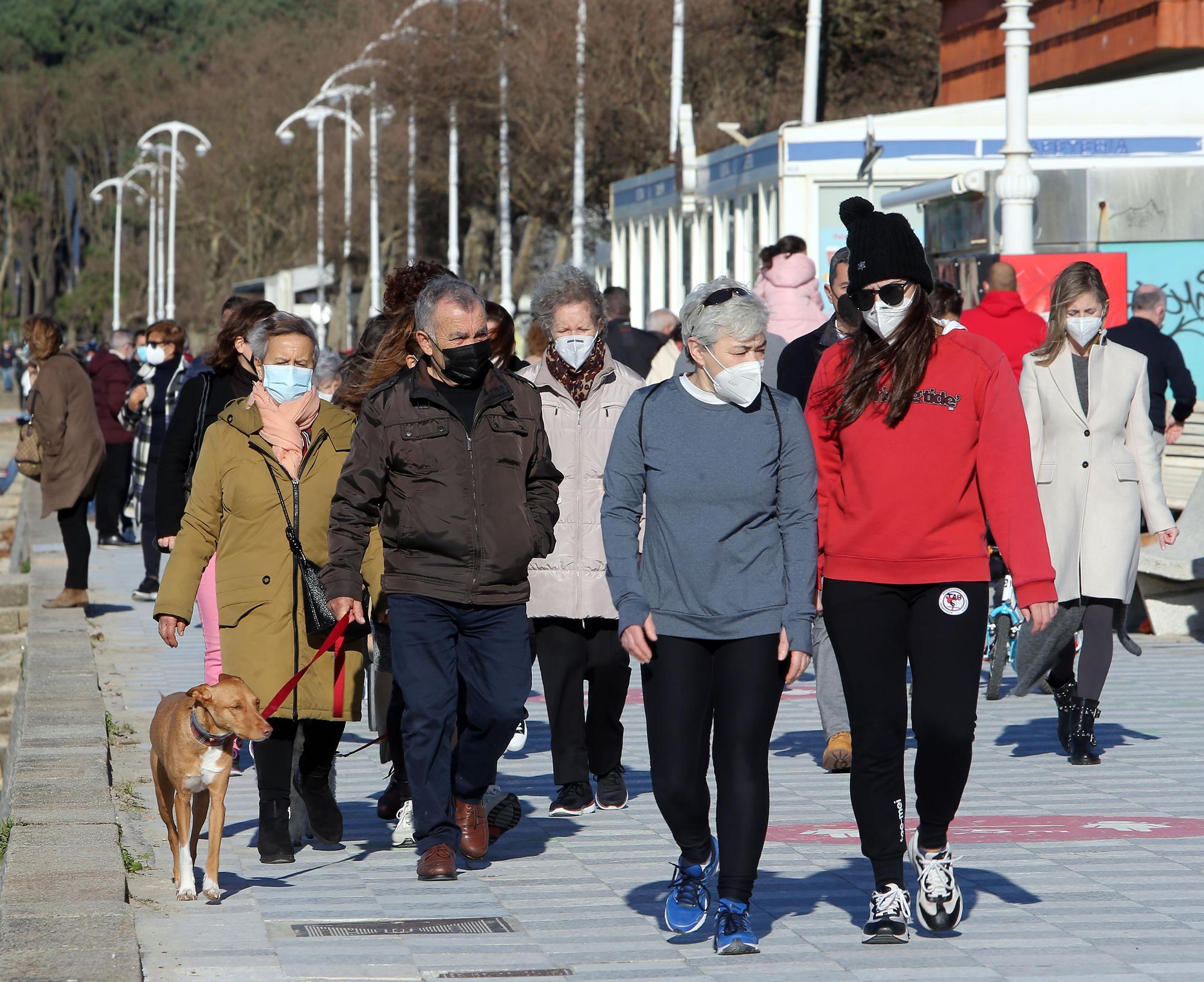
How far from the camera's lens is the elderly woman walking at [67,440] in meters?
13.8

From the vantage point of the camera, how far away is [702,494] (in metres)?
5.61

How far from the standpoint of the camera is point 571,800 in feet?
25.3

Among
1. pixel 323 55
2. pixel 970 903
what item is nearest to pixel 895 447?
pixel 970 903

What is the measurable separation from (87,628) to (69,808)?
5463 millimetres

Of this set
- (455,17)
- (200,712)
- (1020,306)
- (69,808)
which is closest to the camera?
(200,712)

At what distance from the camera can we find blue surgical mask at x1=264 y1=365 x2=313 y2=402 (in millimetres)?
6809

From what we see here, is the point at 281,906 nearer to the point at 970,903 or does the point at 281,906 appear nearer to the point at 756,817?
the point at 756,817

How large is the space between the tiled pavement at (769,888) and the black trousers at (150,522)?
492 centimetres

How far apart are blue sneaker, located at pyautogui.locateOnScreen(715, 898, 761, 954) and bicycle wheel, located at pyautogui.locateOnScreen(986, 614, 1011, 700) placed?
191 inches

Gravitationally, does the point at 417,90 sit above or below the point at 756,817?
above

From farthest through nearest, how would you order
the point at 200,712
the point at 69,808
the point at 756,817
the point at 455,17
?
1. the point at 455,17
2. the point at 69,808
3. the point at 200,712
4. the point at 756,817

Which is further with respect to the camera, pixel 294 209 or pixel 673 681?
pixel 294 209

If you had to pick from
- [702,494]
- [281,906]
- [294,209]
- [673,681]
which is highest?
[294,209]

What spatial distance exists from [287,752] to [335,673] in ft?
1.10
